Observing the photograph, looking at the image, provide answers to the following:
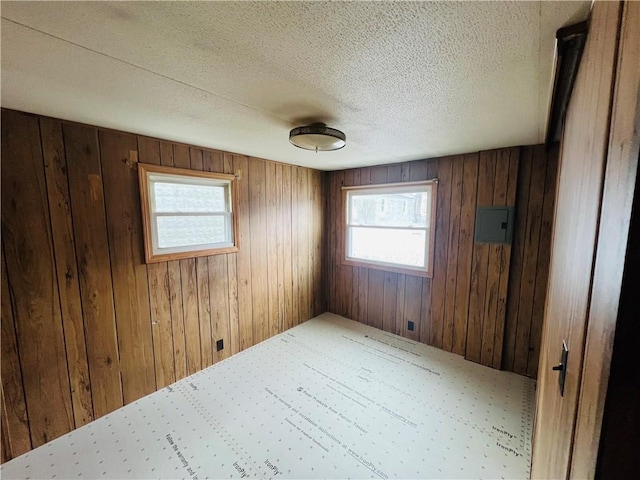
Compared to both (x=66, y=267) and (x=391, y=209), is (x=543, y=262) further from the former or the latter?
(x=66, y=267)

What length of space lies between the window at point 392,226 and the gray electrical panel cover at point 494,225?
18.8 inches

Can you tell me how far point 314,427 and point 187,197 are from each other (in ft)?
7.46

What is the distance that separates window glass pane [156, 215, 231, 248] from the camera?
2.38 metres

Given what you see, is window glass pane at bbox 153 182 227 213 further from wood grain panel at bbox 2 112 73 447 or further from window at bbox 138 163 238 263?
wood grain panel at bbox 2 112 73 447

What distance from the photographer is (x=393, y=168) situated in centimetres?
331

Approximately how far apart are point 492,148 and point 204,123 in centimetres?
261

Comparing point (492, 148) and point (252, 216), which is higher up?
point (492, 148)

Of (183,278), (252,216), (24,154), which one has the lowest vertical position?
(183,278)

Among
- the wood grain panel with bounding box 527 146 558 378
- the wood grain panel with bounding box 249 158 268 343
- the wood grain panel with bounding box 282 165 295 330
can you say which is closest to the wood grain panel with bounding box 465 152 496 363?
the wood grain panel with bounding box 527 146 558 378

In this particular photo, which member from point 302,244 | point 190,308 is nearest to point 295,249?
point 302,244

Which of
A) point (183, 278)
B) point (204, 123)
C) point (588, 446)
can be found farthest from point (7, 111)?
point (588, 446)

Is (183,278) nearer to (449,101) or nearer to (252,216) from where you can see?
(252,216)

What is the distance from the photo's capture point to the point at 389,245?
11.5 ft

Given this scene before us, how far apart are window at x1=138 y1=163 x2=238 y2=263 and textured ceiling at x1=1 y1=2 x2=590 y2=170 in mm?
550
